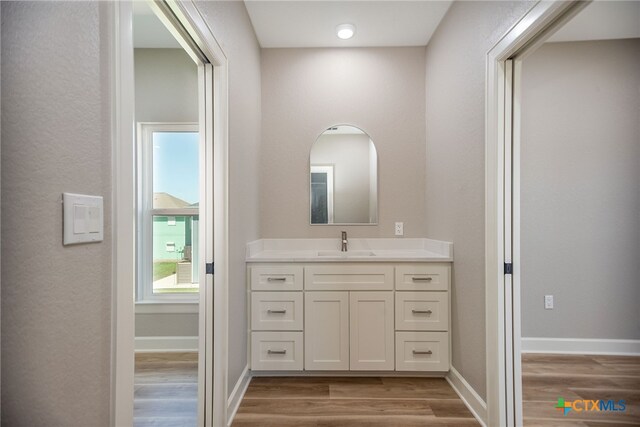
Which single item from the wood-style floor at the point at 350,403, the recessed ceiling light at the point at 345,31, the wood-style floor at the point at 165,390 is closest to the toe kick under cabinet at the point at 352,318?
the wood-style floor at the point at 350,403

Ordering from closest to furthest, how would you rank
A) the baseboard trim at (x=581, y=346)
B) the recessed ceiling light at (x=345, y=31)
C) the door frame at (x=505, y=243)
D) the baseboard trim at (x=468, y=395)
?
the door frame at (x=505, y=243), the baseboard trim at (x=468, y=395), the recessed ceiling light at (x=345, y=31), the baseboard trim at (x=581, y=346)

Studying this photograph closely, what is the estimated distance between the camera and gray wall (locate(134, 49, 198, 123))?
2.90m

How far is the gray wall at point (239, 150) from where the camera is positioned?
6.18 ft

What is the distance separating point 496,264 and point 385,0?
196cm

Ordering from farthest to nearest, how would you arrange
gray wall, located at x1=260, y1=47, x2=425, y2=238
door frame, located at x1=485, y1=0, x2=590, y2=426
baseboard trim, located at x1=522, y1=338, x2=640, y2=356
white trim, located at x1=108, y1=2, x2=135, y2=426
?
gray wall, located at x1=260, y1=47, x2=425, y2=238, baseboard trim, located at x1=522, y1=338, x2=640, y2=356, door frame, located at x1=485, y1=0, x2=590, y2=426, white trim, located at x1=108, y1=2, x2=135, y2=426

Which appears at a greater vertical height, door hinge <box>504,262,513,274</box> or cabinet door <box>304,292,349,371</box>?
door hinge <box>504,262,513,274</box>

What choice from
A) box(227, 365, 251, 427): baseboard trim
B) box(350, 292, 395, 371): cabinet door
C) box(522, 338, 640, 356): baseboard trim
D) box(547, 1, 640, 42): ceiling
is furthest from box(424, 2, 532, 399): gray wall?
box(227, 365, 251, 427): baseboard trim

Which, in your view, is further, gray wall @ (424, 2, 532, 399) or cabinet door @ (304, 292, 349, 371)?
cabinet door @ (304, 292, 349, 371)

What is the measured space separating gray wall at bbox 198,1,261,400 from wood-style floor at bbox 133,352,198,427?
395mm

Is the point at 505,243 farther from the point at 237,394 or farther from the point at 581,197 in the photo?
the point at 237,394

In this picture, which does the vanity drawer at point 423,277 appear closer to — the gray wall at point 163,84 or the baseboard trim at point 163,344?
the baseboard trim at point 163,344

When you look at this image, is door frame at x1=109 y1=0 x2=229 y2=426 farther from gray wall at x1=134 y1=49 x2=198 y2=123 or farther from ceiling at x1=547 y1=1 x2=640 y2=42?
ceiling at x1=547 y1=1 x2=640 y2=42

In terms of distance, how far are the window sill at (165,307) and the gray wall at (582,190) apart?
A: 302 cm

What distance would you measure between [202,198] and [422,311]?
5.57 ft
